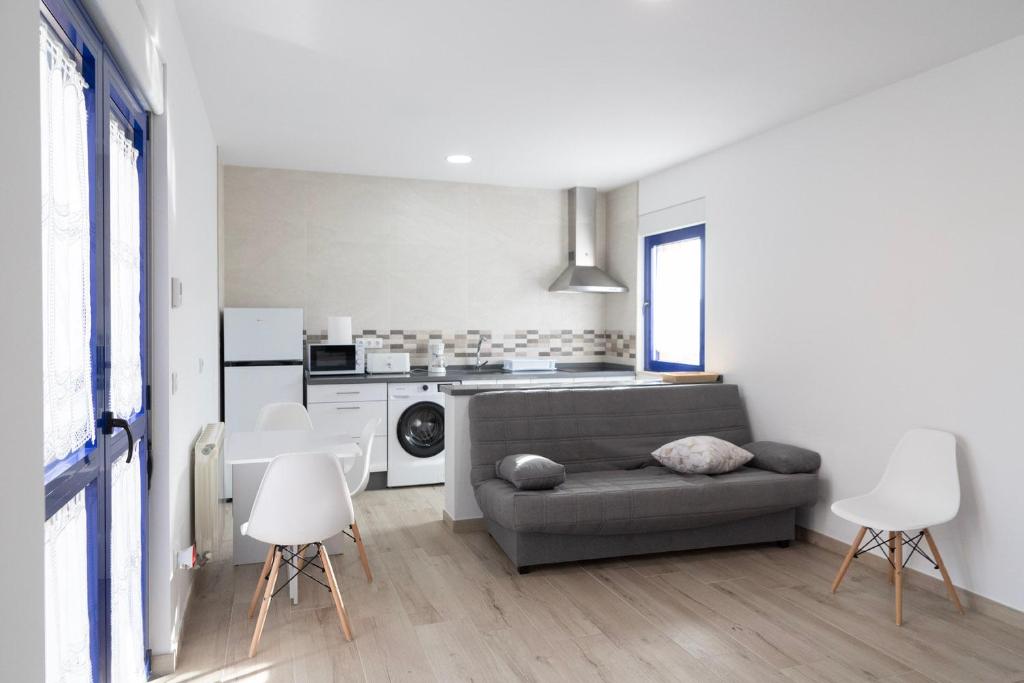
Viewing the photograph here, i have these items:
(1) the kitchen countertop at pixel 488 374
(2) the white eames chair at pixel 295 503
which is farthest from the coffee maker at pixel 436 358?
(2) the white eames chair at pixel 295 503

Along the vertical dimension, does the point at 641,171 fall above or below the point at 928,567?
above

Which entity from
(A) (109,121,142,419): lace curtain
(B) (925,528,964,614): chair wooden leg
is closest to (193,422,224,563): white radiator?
(A) (109,121,142,419): lace curtain

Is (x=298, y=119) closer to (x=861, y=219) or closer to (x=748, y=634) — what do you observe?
(x=861, y=219)

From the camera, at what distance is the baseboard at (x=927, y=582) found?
322 cm

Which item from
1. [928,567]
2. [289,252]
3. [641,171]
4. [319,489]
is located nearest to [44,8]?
[319,489]

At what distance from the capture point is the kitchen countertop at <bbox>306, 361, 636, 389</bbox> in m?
5.66

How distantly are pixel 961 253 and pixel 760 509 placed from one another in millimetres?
1693

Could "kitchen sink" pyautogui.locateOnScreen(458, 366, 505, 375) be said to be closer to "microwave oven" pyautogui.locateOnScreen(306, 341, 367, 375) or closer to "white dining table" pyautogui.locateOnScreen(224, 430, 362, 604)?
"microwave oven" pyautogui.locateOnScreen(306, 341, 367, 375)

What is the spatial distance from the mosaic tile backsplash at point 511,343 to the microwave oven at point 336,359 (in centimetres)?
38

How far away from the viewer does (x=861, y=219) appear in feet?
13.1

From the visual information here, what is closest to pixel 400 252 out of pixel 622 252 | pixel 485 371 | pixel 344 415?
pixel 485 371

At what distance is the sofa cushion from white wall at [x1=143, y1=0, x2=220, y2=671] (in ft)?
5.25

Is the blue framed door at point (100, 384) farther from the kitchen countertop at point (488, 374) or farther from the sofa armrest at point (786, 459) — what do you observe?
the sofa armrest at point (786, 459)

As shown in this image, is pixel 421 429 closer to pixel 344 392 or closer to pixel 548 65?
pixel 344 392
